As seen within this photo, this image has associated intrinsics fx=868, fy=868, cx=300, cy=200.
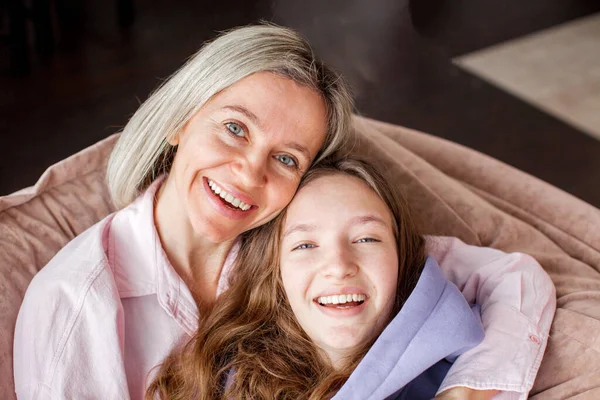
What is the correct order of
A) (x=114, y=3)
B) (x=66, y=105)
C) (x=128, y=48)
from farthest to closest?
(x=114, y=3) → (x=128, y=48) → (x=66, y=105)

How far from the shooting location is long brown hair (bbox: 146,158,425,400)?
74.4 inches

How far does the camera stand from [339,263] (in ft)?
5.80

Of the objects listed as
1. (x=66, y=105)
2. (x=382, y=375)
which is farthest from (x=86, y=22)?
(x=382, y=375)

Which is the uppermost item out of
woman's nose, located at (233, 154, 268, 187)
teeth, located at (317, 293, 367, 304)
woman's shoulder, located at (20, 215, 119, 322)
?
woman's nose, located at (233, 154, 268, 187)

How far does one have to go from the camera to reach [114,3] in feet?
14.4

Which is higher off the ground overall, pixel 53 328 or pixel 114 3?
pixel 53 328

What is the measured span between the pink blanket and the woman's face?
0.35m

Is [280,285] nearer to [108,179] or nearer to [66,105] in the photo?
[108,179]

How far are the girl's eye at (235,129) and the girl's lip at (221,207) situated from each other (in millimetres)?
121

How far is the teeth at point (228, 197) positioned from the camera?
1866 mm

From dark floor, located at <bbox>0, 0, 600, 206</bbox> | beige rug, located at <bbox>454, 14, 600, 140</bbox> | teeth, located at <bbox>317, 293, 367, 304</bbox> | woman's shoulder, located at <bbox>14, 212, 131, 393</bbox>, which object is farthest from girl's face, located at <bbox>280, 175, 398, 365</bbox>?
beige rug, located at <bbox>454, 14, 600, 140</bbox>

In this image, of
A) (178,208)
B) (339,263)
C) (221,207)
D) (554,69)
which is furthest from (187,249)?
(554,69)

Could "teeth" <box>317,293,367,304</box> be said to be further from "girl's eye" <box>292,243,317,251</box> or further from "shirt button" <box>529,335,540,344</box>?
"shirt button" <box>529,335,540,344</box>

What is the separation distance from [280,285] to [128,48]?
238 centimetres
